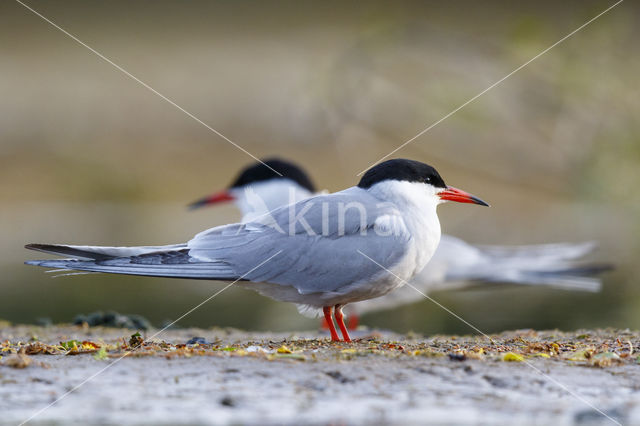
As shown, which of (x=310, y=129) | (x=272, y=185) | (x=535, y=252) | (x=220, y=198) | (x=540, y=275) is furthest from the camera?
(x=310, y=129)

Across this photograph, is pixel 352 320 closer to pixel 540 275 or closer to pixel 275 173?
pixel 275 173

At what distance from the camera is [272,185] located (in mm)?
7262

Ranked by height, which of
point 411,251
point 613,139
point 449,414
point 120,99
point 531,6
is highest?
point 531,6

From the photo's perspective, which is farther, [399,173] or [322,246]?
[399,173]

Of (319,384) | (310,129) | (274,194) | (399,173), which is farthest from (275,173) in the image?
(310,129)

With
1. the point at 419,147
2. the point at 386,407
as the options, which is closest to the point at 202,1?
the point at 419,147

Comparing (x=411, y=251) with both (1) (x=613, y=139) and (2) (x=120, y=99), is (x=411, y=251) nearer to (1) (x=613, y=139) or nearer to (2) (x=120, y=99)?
(1) (x=613, y=139)

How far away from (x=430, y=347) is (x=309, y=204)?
100cm

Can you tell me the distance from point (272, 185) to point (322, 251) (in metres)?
2.72

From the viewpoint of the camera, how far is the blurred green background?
9242 mm

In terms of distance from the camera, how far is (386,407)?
324 centimetres

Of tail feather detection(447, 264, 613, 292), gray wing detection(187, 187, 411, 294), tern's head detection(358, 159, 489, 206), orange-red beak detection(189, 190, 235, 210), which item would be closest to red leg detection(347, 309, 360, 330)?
tail feather detection(447, 264, 613, 292)

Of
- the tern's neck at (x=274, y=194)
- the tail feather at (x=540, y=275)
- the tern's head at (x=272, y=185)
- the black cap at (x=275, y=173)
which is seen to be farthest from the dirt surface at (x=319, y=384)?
the tail feather at (x=540, y=275)

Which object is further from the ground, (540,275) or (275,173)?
(275,173)
